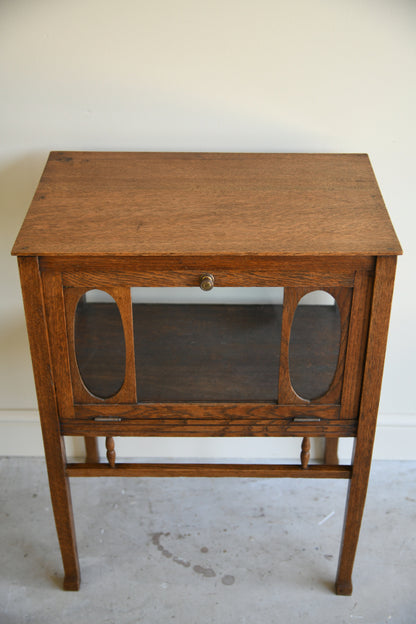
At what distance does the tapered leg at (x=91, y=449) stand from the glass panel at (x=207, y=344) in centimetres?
55

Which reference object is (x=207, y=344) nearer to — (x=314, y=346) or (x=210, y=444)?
(x=314, y=346)

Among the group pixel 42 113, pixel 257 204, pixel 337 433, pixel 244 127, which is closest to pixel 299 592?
pixel 337 433

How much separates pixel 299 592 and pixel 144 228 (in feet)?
3.13

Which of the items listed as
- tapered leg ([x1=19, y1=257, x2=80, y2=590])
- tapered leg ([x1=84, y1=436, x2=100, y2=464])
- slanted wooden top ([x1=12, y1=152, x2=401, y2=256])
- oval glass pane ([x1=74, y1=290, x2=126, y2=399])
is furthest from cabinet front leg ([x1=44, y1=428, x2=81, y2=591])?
slanted wooden top ([x1=12, y1=152, x2=401, y2=256])

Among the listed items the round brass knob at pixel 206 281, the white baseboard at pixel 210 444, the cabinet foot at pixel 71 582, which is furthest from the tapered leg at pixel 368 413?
the cabinet foot at pixel 71 582

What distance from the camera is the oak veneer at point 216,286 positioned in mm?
1128

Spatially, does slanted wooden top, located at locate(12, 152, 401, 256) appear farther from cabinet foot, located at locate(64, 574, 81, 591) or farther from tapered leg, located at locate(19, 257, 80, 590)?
cabinet foot, located at locate(64, 574, 81, 591)

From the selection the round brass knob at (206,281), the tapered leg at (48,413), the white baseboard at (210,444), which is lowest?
the white baseboard at (210,444)

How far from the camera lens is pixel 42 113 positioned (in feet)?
4.83

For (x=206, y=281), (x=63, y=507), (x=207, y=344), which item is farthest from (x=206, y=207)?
(x=63, y=507)

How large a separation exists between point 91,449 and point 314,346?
0.85 metres

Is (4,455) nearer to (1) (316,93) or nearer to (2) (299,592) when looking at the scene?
(2) (299,592)

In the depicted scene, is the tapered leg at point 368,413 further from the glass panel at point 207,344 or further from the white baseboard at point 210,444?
the white baseboard at point 210,444

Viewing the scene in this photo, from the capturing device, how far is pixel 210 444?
1.85 meters
